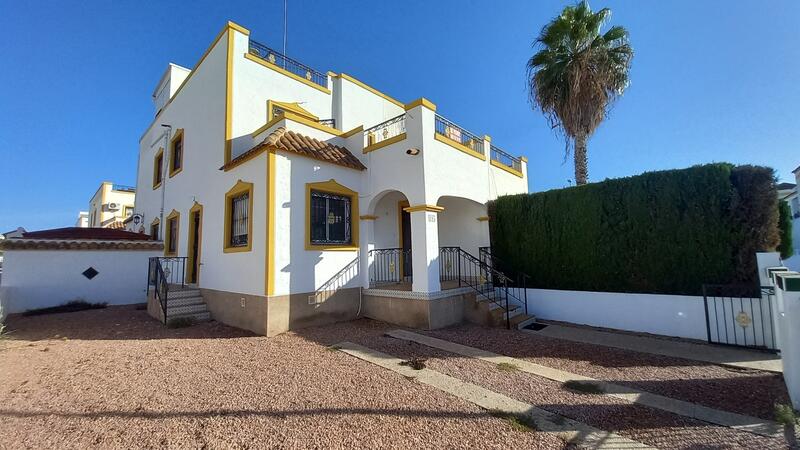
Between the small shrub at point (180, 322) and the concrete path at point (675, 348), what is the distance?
8.87 metres

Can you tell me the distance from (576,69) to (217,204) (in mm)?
11629

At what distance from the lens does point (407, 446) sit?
3.04 m

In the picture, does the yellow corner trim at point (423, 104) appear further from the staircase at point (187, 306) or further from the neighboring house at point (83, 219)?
the neighboring house at point (83, 219)

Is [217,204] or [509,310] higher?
[217,204]

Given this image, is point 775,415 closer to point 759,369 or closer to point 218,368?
point 759,369

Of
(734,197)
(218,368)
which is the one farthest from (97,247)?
(734,197)

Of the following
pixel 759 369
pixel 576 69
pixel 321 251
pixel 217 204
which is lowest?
pixel 759 369

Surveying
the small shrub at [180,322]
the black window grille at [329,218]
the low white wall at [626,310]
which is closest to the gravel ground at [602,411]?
the black window grille at [329,218]

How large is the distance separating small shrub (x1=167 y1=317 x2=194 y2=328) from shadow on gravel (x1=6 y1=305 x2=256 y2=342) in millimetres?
166

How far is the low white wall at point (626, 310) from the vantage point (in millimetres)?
6617

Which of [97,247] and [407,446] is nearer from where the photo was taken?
[407,446]

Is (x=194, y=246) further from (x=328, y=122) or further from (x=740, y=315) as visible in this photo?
(x=740, y=315)

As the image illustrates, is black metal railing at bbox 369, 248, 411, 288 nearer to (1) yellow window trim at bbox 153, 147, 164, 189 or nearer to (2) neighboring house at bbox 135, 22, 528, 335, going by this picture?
(2) neighboring house at bbox 135, 22, 528, 335

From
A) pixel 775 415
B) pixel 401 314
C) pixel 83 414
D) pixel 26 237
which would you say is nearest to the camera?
pixel 775 415
